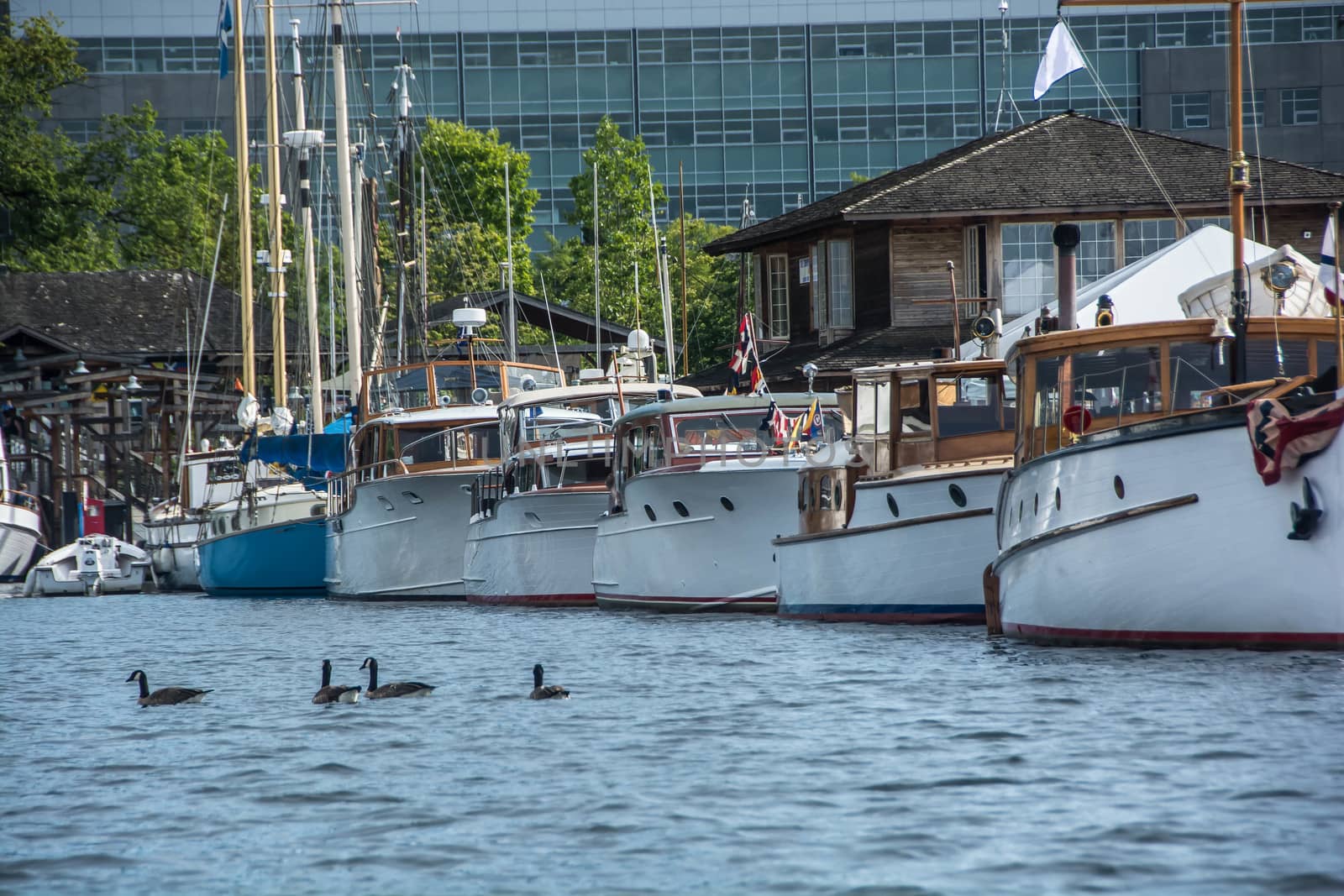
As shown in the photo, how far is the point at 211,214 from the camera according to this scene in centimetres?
6844

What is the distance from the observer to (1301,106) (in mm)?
74188

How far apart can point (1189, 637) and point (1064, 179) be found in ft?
77.1

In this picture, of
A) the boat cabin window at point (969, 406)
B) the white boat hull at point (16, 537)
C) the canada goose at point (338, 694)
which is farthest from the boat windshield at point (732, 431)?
the white boat hull at point (16, 537)

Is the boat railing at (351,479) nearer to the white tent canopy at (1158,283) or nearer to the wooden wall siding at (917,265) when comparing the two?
the white tent canopy at (1158,283)

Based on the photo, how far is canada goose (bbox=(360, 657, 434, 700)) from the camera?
15758 mm

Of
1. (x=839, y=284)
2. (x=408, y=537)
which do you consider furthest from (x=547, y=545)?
(x=839, y=284)

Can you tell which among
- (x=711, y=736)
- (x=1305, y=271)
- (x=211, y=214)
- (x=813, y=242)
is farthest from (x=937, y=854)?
(x=211, y=214)

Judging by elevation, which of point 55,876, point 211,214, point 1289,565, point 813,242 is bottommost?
point 55,876

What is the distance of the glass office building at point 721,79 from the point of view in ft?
259

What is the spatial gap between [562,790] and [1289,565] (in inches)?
252

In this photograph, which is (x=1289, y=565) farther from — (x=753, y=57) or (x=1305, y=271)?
(x=753, y=57)

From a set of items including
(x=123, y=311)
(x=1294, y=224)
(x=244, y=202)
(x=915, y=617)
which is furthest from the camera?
(x=123, y=311)

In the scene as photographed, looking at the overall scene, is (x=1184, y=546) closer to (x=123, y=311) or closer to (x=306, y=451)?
(x=306, y=451)

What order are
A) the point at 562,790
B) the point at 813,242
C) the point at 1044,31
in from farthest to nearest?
1. the point at 1044,31
2. the point at 813,242
3. the point at 562,790
